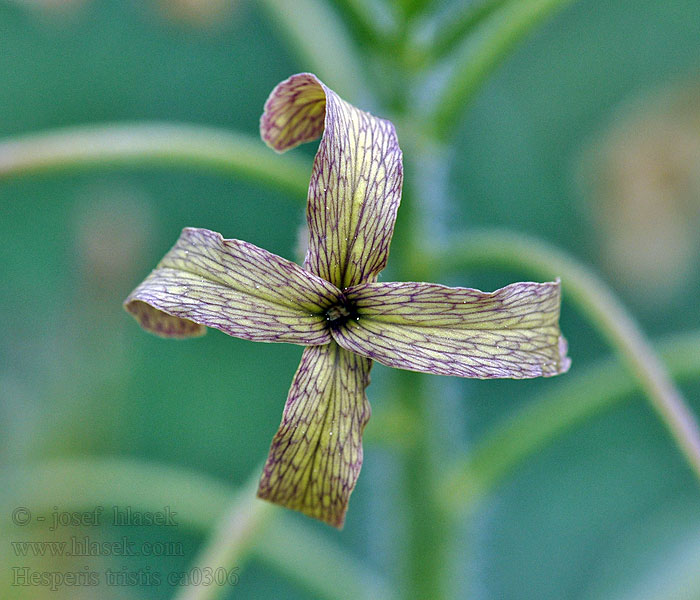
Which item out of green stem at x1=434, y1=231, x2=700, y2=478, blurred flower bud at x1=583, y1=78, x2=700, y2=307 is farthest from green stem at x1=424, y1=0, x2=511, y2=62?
blurred flower bud at x1=583, y1=78, x2=700, y2=307

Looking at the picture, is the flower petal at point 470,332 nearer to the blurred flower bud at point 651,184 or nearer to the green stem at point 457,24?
the green stem at point 457,24

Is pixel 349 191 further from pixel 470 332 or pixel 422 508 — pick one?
pixel 422 508

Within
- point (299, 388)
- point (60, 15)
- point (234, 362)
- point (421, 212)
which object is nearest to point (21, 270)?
point (234, 362)

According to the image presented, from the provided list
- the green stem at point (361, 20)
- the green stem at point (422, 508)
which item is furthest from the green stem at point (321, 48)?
the green stem at point (422, 508)

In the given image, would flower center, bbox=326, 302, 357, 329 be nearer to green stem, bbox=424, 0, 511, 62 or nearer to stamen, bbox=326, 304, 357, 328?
stamen, bbox=326, 304, 357, 328

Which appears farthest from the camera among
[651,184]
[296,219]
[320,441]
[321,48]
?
[296,219]

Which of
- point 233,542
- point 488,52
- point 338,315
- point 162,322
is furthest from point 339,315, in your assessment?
point 488,52

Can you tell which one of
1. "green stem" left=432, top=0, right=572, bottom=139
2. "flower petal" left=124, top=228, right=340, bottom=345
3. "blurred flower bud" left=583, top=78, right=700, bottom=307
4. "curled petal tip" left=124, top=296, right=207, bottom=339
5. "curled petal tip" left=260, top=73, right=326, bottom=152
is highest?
"blurred flower bud" left=583, top=78, right=700, bottom=307

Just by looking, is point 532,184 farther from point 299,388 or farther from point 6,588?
point 299,388
